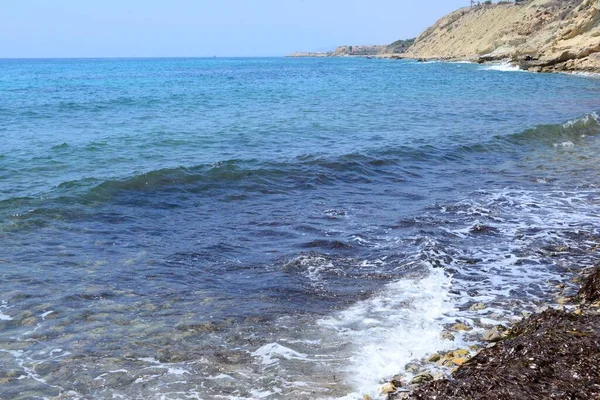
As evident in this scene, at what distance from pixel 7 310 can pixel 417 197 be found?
9.19 metres

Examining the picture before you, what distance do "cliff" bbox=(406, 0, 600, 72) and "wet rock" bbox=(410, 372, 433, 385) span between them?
5303 centimetres

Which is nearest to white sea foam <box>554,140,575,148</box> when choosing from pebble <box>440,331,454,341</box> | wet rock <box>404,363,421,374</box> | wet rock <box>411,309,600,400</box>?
pebble <box>440,331,454,341</box>

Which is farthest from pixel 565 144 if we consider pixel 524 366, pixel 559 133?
pixel 524 366

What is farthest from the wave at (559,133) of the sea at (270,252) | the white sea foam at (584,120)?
the sea at (270,252)

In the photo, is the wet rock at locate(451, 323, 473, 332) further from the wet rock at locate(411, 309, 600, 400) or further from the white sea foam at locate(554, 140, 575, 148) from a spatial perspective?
the white sea foam at locate(554, 140, 575, 148)

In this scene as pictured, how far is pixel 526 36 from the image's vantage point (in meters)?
86.0

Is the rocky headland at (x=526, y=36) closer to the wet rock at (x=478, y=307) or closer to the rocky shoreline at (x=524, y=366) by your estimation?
the wet rock at (x=478, y=307)

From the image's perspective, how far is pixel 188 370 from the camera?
6.17 meters

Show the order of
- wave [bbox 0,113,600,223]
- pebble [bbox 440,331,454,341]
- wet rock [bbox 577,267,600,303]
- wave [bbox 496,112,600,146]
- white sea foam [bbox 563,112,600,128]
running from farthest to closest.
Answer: white sea foam [bbox 563,112,600,128] → wave [bbox 496,112,600,146] → wave [bbox 0,113,600,223] → wet rock [bbox 577,267,600,303] → pebble [bbox 440,331,454,341]

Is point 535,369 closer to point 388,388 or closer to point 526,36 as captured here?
point 388,388

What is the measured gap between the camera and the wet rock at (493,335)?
655 cm

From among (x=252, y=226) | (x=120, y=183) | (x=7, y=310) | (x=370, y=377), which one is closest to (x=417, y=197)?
(x=252, y=226)

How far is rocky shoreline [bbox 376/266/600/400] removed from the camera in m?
4.94

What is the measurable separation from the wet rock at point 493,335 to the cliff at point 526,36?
5167cm
